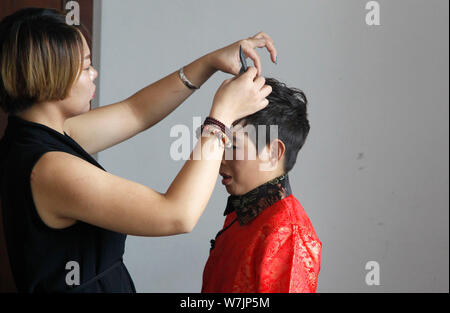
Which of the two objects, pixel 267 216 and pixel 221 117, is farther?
pixel 267 216

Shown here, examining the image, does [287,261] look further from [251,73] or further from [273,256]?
[251,73]

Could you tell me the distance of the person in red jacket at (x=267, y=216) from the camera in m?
1.12

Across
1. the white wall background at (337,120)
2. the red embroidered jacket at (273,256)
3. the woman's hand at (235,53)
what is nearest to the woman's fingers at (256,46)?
the woman's hand at (235,53)

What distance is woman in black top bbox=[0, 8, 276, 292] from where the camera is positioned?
0.88m

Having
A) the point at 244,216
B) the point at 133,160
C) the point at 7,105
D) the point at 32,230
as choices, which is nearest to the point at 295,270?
the point at 244,216

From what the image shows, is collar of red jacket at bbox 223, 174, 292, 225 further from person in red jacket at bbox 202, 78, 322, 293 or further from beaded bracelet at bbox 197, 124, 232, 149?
beaded bracelet at bbox 197, 124, 232, 149

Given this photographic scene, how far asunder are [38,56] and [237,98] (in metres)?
0.38

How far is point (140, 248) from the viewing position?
2.03m

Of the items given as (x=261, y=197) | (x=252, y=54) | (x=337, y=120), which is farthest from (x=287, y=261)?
(x=337, y=120)

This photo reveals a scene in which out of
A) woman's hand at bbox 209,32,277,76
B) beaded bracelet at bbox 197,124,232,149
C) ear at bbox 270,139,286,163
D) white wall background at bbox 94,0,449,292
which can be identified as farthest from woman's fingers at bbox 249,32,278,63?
Result: white wall background at bbox 94,0,449,292

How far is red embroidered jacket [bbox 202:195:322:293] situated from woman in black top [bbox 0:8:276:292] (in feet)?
0.83

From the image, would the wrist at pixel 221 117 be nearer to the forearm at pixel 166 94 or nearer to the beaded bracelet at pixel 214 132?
the beaded bracelet at pixel 214 132

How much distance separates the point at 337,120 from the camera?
2133 millimetres
